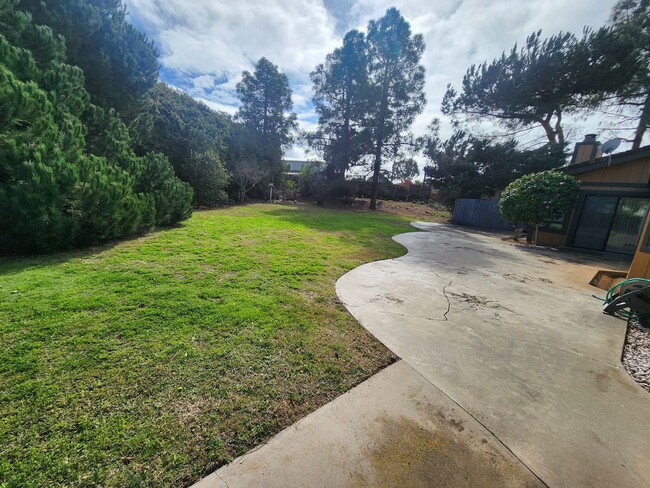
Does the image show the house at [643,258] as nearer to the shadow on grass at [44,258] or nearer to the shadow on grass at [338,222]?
the shadow on grass at [338,222]

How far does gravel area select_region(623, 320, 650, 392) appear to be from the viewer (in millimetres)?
2260

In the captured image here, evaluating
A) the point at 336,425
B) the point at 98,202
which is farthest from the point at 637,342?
the point at 98,202

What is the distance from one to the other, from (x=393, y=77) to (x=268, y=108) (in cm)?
1109

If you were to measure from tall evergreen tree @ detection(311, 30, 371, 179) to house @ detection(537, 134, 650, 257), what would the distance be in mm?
13945

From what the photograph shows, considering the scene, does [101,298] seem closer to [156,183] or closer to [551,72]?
[156,183]

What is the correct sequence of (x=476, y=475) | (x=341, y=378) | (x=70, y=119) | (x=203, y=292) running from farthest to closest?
(x=70, y=119) < (x=203, y=292) < (x=341, y=378) < (x=476, y=475)

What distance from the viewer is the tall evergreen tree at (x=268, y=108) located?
71.3 ft

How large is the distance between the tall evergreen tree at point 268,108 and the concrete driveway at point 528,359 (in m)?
19.8

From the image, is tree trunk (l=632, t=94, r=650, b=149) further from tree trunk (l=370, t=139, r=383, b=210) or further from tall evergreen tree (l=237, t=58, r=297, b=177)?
tall evergreen tree (l=237, t=58, r=297, b=177)

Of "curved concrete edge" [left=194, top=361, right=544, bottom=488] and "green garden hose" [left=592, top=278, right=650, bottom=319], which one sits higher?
"green garden hose" [left=592, top=278, right=650, bottom=319]

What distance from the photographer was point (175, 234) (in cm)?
668

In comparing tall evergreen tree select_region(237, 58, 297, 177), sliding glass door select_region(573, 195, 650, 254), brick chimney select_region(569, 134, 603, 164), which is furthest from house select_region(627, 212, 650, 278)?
tall evergreen tree select_region(237, 58, 297, 177)

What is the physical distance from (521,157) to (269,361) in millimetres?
17592

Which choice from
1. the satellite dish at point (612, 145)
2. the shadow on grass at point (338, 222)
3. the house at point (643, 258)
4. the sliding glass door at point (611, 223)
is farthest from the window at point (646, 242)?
the shadow on grass at point (338, 222)
